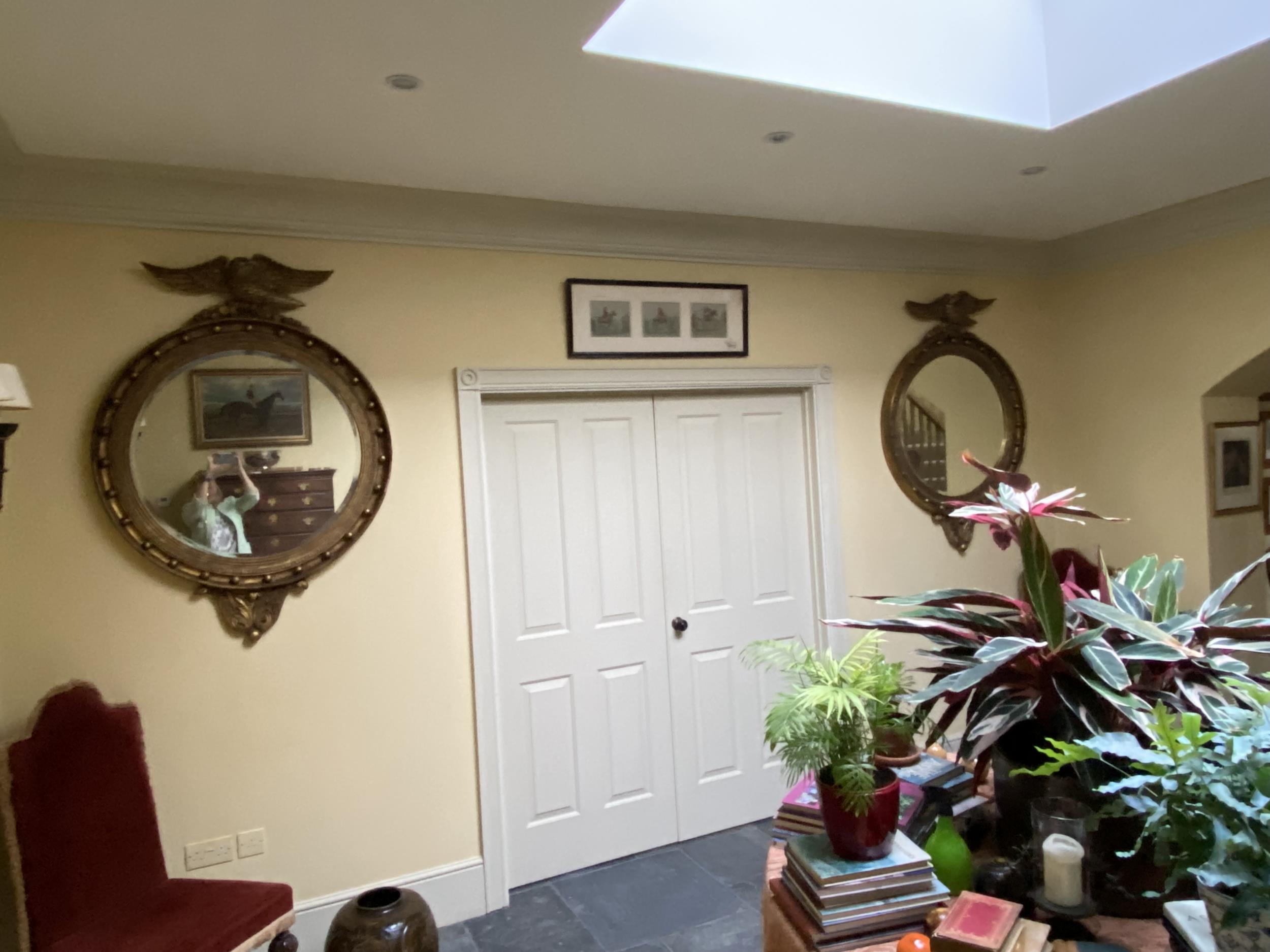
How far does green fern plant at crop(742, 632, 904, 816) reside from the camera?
4.45 ft

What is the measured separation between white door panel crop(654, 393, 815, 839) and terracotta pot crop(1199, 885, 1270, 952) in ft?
7.28

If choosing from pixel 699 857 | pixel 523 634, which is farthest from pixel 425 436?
pixel 699 857

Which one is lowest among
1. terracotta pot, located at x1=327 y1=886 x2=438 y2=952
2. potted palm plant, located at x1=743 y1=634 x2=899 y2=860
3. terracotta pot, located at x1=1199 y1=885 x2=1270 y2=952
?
terracotta pot, located at x1=327 y1=886 x2=438 y2=952

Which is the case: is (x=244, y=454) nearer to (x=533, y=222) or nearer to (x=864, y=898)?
(x=533, y=222)

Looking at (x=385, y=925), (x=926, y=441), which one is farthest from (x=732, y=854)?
(x=926, y=441)

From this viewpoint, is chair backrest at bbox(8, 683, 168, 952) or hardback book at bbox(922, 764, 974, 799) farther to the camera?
chair backrest at bbox(8, 683, 168, 952)

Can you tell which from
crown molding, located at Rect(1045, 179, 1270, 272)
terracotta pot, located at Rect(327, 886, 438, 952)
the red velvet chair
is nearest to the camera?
the red velvet chair

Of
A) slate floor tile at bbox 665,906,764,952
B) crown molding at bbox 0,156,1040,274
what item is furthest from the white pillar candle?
crown molding at bbox 0,156,1040,274

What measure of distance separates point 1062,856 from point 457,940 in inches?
78.8

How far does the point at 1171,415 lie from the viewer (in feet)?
11.8

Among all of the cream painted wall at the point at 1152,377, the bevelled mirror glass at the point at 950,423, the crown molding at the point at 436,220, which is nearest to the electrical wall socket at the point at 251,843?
the crown molding at the point at 436,220

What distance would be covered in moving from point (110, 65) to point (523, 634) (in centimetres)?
203

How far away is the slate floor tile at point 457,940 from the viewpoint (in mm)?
2596

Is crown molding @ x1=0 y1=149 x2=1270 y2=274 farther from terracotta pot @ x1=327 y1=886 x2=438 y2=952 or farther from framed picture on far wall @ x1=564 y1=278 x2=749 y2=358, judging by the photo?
terracotta pot @ x1=327 y1=886 x2=438 y2=952
